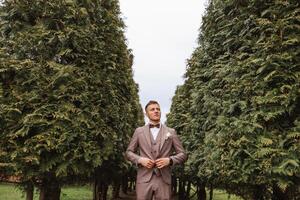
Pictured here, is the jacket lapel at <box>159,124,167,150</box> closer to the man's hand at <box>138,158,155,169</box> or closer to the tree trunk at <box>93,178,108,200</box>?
the man's hand at <box>138,158,155,169</box>

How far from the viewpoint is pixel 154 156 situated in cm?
688

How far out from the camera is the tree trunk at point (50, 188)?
33.3 ft

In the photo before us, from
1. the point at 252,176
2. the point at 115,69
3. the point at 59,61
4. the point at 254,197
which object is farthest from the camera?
the point at 115,69

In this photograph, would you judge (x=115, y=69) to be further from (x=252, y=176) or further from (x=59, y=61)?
(x=252, y=176)

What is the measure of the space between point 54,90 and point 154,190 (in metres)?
4.28

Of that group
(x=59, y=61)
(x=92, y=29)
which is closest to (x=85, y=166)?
(x=59, y=61)

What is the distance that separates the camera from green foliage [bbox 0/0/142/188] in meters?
9.53

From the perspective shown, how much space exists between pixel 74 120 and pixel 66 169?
1134mm

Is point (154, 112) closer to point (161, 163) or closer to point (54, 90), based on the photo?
point (161, 163)

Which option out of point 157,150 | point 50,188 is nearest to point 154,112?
point 157,150

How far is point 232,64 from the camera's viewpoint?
9.02 m

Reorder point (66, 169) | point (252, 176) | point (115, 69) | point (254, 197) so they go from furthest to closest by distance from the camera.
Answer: point (115, 69) → point (66, 169) → point (254, 197) → point (252, 176)

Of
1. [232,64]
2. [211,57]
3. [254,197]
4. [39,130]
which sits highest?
[211,57]

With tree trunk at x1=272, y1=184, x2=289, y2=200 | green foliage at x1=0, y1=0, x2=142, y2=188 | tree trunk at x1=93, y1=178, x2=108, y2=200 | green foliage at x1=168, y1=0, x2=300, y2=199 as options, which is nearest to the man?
green foliage at x1=168, y1=0, x2=300, y2=199
